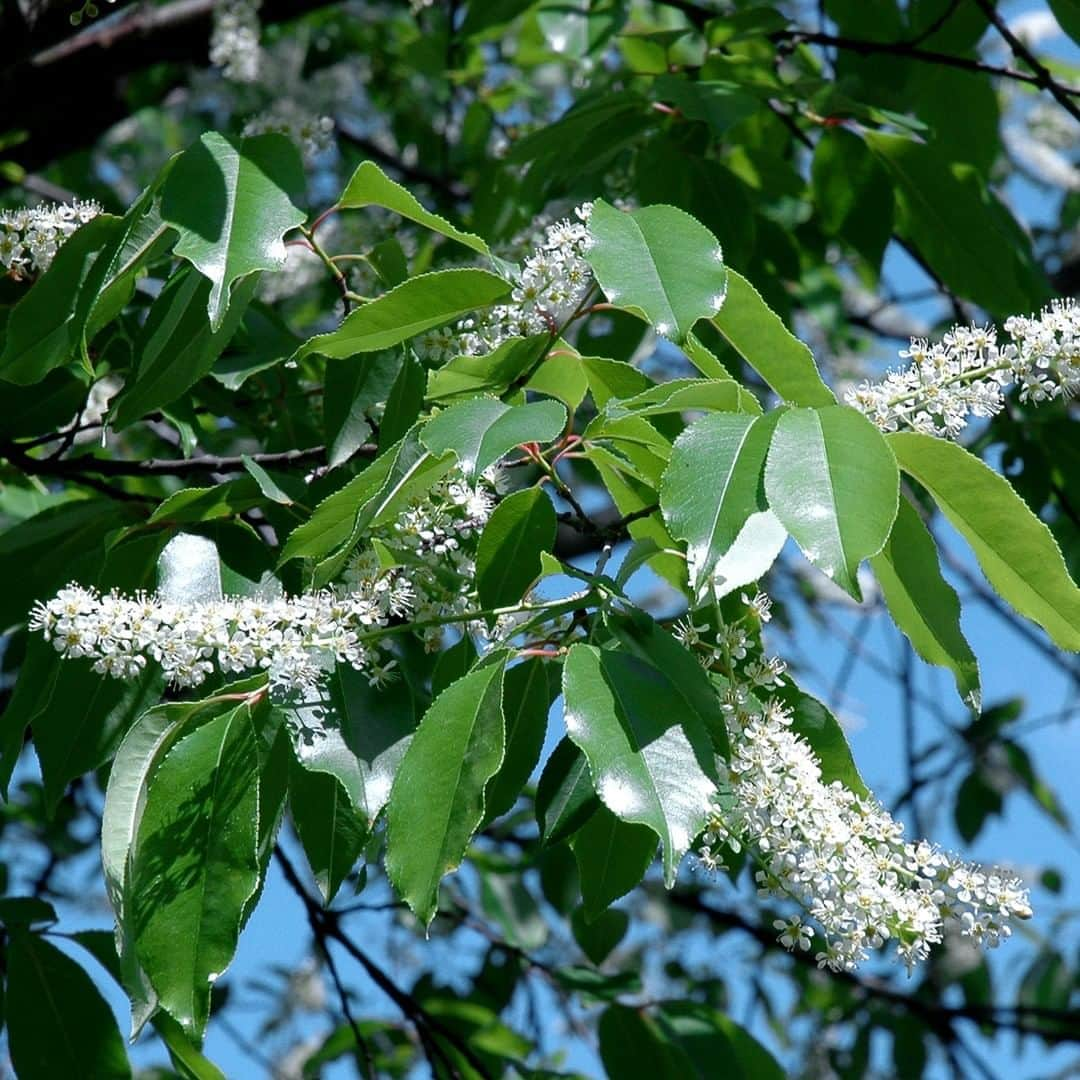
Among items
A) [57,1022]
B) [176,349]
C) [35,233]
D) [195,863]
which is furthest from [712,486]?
[57,1022]

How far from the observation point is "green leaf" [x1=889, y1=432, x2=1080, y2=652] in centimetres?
122

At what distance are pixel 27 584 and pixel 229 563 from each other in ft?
1.12

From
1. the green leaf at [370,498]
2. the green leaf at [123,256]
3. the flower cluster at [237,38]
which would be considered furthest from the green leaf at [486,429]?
the flower cluster at [237,38]

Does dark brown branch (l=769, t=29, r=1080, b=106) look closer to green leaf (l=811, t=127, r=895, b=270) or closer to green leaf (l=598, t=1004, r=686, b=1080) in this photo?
green leaf (l=811, t=127, r=895, b=270)

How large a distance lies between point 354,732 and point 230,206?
537mm

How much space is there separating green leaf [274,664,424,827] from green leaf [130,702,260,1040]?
0.23 feet

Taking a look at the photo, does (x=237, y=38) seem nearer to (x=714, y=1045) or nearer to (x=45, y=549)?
(x=45, y=549)

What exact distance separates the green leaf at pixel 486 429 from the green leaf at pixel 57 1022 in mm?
968

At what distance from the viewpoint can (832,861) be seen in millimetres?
1200

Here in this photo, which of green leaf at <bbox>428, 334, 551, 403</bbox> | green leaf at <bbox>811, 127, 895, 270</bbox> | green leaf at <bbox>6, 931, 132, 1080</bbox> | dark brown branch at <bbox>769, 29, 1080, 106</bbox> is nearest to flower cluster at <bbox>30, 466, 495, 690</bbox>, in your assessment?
green leaf at <bbox>428, 334, 551, 403</bbox>

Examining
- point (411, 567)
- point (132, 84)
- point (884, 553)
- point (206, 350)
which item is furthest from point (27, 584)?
point (132, 84)

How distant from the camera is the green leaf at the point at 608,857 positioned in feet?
4.34

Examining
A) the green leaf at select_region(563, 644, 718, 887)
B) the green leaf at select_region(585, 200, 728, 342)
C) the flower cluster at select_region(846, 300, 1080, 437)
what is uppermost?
the green leaf at select_region(585, 200, 728, 342)

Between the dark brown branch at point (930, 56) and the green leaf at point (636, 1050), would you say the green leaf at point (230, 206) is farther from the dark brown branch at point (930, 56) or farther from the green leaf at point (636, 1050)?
the green leaf at point (636, 1050)
